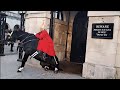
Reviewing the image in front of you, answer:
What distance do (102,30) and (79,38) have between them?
4.81m

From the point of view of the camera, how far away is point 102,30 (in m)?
7.75

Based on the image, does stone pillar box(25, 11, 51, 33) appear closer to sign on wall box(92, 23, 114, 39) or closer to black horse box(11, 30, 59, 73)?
black horse box(11, 30, 59, 73)

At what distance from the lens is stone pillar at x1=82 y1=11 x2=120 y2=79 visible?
294 inches

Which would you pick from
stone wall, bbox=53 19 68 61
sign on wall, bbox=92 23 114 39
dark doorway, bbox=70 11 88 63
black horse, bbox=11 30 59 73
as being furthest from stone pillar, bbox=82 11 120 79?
dark doorway, bbox=70 11 88 63

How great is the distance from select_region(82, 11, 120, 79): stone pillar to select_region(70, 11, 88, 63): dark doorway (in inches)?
168

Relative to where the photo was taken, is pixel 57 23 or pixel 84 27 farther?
pixel 84 27

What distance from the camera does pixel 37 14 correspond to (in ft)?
32.4

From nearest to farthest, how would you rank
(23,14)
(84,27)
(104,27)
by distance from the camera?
(104,27) < (23,14) < (84,27)

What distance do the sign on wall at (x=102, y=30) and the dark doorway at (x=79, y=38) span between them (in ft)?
14.3

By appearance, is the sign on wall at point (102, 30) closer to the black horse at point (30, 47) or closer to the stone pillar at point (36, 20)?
the black horse at point (30, 47)

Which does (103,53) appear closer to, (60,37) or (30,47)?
(30,47)
